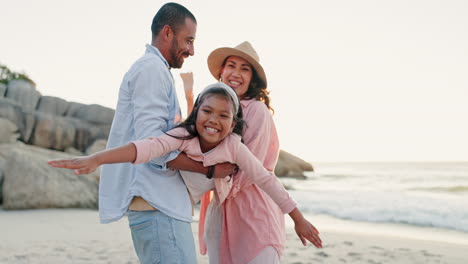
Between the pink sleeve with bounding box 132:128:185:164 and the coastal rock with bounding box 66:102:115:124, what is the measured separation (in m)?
17.2

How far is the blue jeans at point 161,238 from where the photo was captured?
2.24 m

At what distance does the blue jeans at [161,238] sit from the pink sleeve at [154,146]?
30cm

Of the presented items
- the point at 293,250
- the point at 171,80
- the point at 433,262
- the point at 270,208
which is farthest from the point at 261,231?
the point at 433,262

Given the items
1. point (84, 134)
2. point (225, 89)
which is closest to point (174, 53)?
point (225, 89)

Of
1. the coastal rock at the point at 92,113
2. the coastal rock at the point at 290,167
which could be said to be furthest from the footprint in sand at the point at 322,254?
the coastal rock at the point at 290,167

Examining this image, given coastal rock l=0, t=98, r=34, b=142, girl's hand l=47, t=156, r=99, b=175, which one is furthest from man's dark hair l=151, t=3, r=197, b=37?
coastal rock l=0, t=98, r=34, b=142

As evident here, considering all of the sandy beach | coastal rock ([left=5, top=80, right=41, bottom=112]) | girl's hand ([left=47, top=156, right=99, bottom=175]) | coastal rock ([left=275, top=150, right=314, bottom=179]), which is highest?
girl's hand ([left=47, top=156, right=99, bottom=175])

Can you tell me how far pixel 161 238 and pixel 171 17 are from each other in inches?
51.5

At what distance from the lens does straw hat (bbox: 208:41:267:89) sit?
323 centimetres

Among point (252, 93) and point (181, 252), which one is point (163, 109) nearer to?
point (181, 252)

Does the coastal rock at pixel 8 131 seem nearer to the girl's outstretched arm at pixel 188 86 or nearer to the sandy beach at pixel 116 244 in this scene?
the sandy beach at pixel 116 244

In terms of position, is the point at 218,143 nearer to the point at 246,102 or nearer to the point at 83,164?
the point at 246,102

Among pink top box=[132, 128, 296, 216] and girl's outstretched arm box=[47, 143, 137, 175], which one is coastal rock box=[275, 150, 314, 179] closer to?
pink top box=[132, 128, 296, 216]

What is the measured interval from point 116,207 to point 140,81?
2.27 feet
